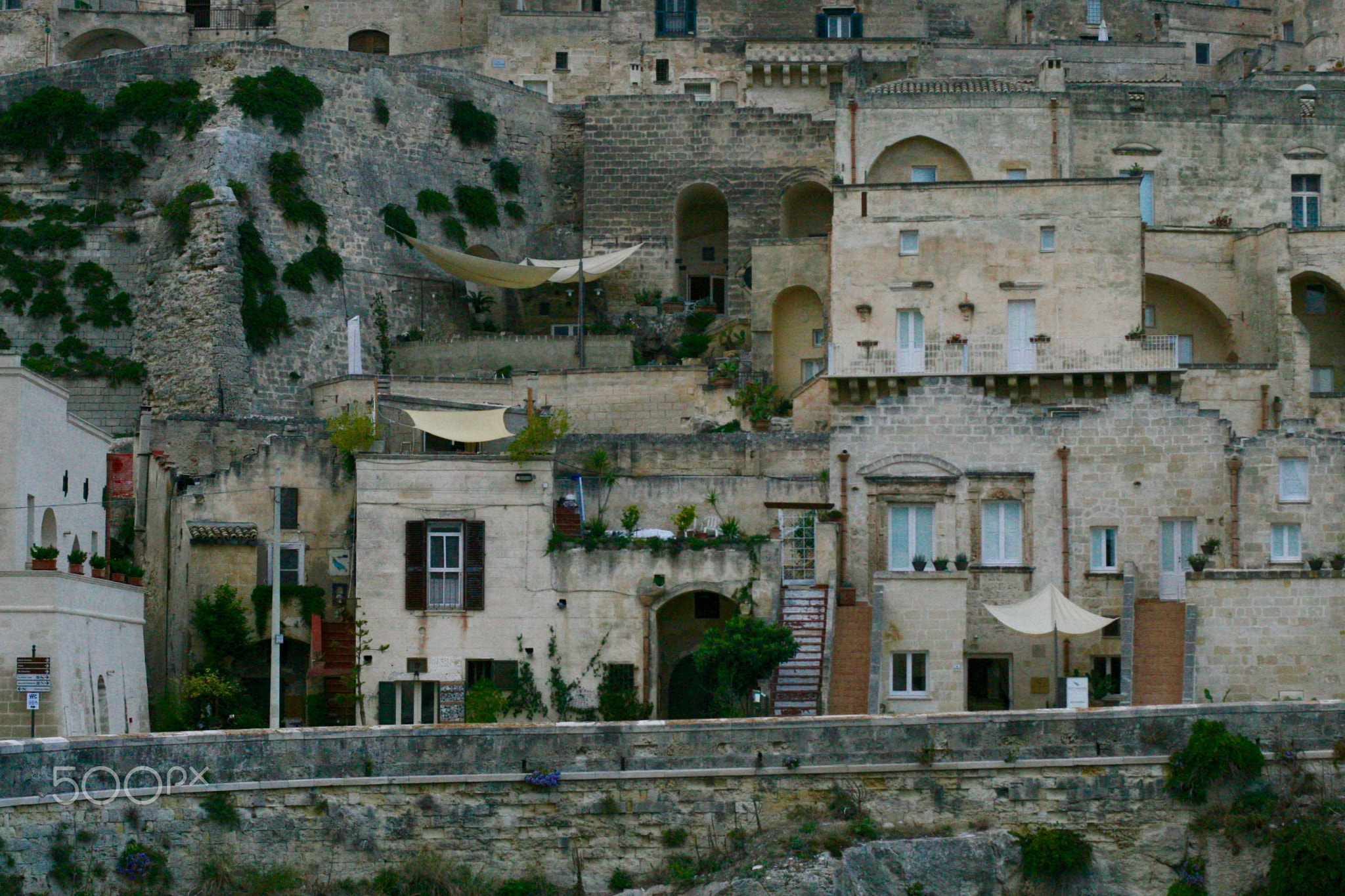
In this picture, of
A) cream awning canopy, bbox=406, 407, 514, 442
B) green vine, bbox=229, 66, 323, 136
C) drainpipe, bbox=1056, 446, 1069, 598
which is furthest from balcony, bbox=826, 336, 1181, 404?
green vine, bbox=229, 66, 323, 136

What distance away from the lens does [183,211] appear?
54.9 metres

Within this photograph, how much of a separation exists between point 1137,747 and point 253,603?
16.0 meters

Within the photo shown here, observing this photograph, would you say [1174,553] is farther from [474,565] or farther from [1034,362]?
[474,565]

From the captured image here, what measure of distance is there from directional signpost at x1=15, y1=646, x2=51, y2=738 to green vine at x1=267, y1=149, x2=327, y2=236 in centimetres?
2189

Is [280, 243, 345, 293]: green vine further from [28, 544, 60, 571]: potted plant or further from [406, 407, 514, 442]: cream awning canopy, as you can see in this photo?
[28, 544, 60, 571]: potted plant

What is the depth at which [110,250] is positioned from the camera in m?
56.0

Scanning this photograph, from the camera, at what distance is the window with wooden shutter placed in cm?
4362

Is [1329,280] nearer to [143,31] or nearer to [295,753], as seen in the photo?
[295,753]

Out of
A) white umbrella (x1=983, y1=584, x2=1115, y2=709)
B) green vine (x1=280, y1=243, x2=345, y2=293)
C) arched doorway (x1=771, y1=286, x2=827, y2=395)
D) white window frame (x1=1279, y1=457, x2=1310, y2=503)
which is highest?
green vine (x1=280, y1=243, x2=345, y2=293)

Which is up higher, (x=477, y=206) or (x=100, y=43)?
(x=100, y=43)

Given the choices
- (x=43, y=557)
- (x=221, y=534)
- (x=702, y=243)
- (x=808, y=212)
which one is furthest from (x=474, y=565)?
(x=808, y=212)

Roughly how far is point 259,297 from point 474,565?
15969 millimetres

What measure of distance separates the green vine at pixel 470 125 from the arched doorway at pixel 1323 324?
20674 mm

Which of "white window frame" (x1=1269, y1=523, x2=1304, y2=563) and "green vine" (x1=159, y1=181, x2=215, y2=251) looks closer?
"white window frame" (x1=1269, y1=523, x2=1304, y2=563)
